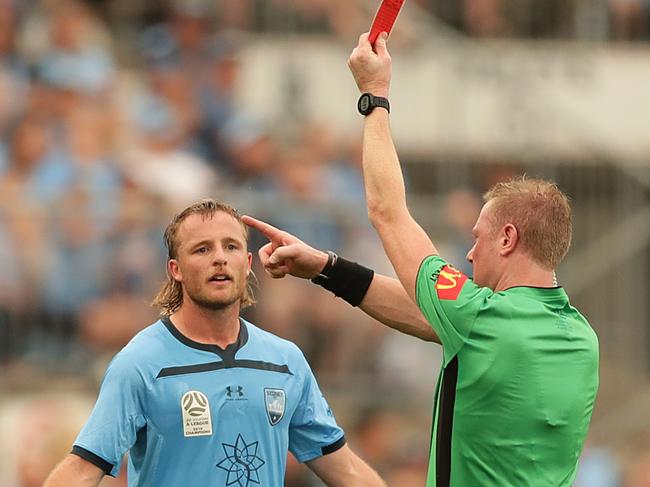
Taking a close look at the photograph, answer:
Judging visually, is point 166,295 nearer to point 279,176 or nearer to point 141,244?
point 141,244

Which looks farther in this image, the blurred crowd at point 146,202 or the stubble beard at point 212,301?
the blurred crowd at point 146,202

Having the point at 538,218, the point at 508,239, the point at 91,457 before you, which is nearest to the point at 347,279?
the point at 508,239

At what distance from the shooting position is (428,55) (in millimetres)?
14125

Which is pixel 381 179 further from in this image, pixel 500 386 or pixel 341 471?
pixel 341 471

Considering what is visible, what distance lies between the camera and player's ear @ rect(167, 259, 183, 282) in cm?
679

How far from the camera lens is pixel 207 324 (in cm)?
672

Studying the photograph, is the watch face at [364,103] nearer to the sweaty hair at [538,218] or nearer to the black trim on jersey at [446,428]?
the sweaty hair at [538,218]

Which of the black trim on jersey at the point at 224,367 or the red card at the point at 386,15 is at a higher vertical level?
the red card at the point at 386,15

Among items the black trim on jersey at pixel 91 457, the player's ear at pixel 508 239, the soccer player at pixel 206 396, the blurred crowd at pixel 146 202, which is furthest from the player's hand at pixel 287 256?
the blurred crowd at pixel 146 202

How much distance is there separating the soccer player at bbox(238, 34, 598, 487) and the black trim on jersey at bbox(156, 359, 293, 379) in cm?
89

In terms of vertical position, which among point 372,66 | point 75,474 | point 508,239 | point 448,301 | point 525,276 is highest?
point 372,66

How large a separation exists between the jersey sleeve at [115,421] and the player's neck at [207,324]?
1.12ft

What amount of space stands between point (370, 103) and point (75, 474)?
6.28ft

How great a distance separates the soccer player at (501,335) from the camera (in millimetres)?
5875
